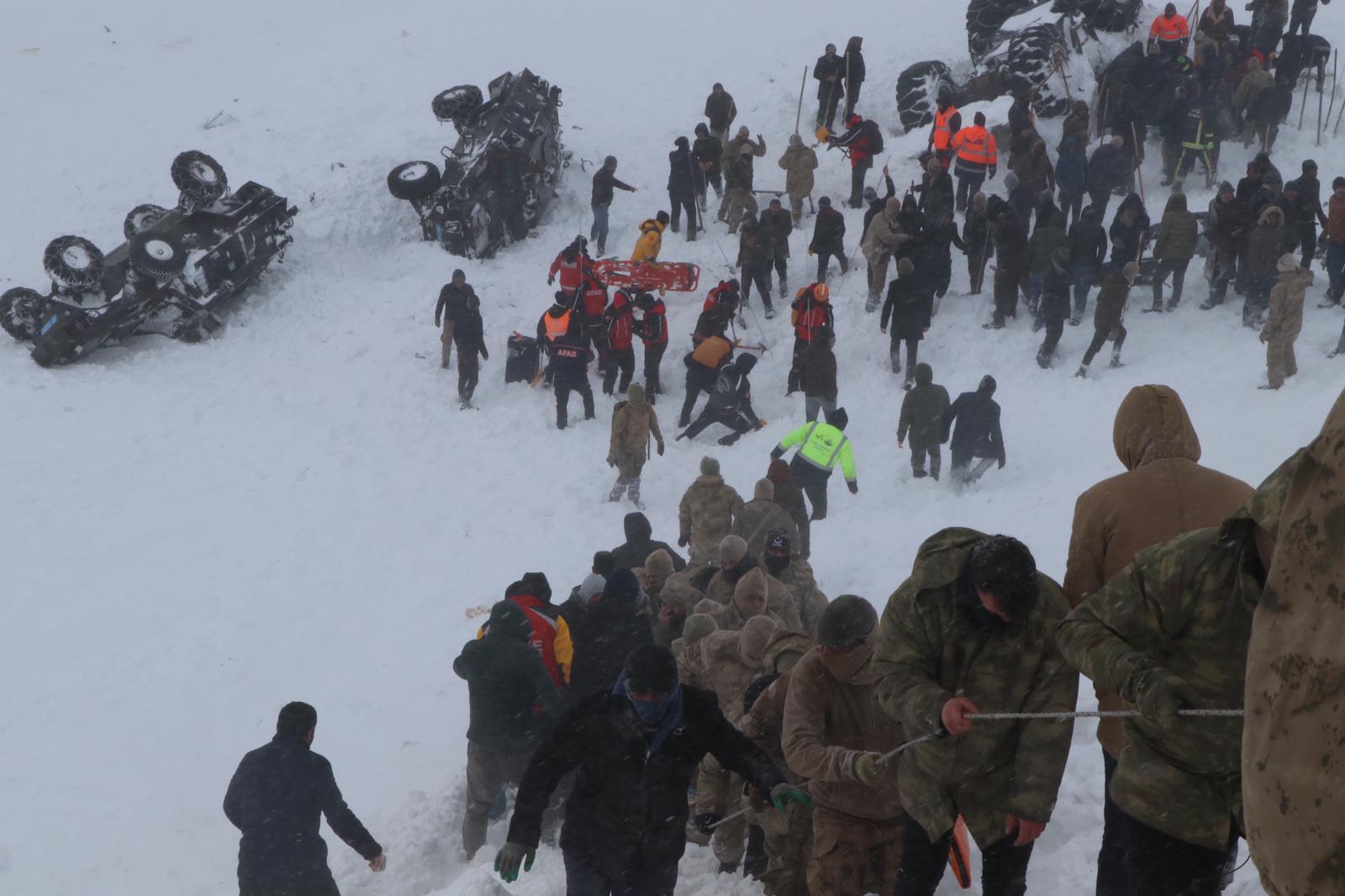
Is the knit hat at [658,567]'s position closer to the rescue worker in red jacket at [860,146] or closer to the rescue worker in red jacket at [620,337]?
the rescue worker in red jacket at [620,337]

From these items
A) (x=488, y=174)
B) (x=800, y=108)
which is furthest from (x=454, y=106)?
(x=800, y=108)

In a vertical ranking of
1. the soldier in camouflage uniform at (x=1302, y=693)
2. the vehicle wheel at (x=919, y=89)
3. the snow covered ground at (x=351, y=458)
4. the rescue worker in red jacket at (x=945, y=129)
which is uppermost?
the vehicle wheel at (x=919, y=89)

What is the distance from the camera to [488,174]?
1681 cm

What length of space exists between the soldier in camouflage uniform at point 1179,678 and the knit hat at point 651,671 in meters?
1.50

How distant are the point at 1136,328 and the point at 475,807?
10031 mm

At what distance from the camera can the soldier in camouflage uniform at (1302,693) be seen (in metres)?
1.15

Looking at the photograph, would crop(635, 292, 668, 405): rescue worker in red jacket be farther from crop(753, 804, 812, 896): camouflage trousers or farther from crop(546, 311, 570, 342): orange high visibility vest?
crop(753, 804, 812, 896): camouflage trousers

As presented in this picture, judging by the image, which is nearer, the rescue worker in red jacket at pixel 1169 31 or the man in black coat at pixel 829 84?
the rescue worker in red jacket at pixel 1169 31

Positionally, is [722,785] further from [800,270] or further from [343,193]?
[343,193]

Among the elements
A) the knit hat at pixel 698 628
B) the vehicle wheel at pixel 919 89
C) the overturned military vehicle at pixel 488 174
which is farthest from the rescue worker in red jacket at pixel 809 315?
the knit hat at pixel 698 628

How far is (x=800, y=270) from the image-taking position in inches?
626

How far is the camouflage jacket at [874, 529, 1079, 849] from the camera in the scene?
340 cm

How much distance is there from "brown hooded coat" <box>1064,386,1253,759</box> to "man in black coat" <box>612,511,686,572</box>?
5437mm

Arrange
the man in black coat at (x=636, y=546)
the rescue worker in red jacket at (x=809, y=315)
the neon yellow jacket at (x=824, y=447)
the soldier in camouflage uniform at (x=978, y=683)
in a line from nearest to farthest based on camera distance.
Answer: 1. the soldier in camouflage uniform at (x=978, y=683)
2. the man in black coat at (x=636, y=546)
3. the neon yellow jacket at (x=824, y=447)
4. the rescue worker in red jacket at (x=809, y=315)
